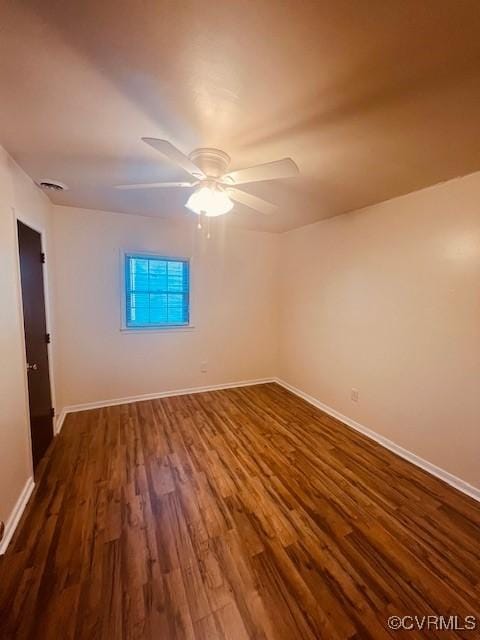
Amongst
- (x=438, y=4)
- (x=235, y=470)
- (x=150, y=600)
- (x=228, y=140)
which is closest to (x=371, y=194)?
(x=228, y=140)

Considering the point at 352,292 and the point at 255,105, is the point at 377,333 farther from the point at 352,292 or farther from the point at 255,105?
the point at 255,105

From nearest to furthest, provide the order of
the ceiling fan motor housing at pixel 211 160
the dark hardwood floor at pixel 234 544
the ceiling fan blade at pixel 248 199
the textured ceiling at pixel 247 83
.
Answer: the textured ceiling at pixel 247 83, the dark hardwood floor at pixel 234 544, the ceiling fan motor housing at pixel 211 160, the ceiling fan blade at pixel 248 199

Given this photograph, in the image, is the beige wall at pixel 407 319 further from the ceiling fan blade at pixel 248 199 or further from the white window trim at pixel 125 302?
the white window trim at pixel 125 302

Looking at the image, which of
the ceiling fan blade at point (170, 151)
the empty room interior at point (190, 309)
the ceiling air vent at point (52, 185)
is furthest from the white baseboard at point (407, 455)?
the ceiling air vent at point (52, 185)

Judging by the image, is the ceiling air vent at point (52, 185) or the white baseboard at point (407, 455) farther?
the ceiling air vent at point (52, 185)

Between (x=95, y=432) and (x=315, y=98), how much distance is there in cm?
331

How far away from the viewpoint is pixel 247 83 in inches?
46.6

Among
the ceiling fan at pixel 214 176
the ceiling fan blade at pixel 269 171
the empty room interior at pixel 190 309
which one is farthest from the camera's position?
the ceiling fan at pixel 214 176

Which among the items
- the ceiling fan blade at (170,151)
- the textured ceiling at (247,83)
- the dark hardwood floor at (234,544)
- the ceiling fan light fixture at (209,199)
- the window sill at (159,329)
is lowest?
the dark hardwood floor at (234,544)

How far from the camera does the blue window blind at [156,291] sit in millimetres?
3518

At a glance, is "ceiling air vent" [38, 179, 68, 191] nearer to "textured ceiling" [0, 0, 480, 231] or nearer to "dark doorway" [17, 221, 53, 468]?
"textured ceiling" [0, 0, 480, 231]

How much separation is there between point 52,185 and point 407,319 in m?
3.40

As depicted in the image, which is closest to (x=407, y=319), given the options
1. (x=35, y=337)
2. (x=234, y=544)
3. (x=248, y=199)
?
(x=248, y=199)

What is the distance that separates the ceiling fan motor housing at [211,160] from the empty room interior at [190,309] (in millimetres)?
14
